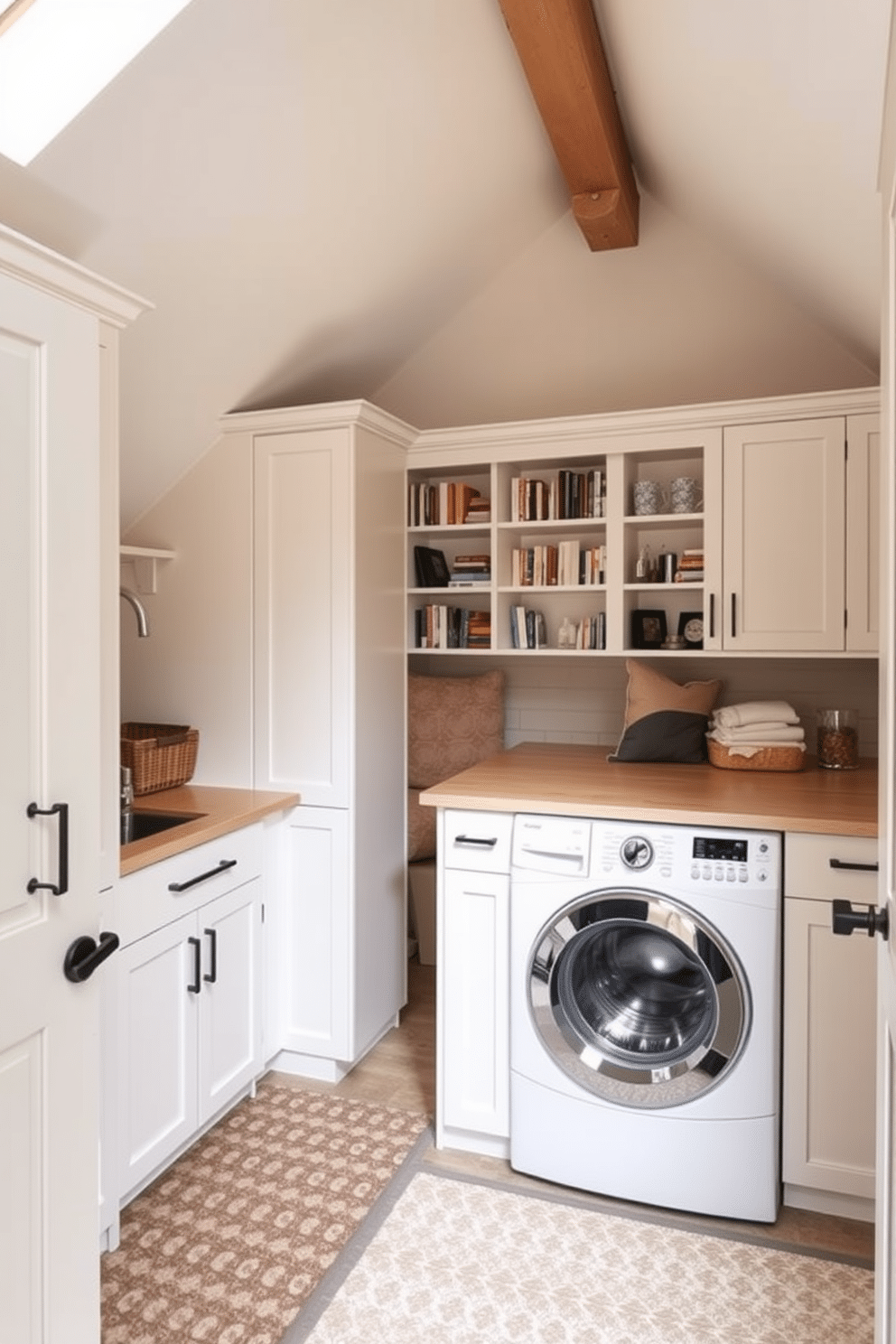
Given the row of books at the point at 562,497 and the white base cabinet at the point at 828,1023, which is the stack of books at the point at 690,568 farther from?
the white base cabinet at the point at 828,1023

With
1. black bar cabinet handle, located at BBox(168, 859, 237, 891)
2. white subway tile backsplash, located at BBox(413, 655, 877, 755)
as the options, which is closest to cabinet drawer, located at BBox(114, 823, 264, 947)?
black bar cabinet handle, located at BBox(168, 859, 237, 891)

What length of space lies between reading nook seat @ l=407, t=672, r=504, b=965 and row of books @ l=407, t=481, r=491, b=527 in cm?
67

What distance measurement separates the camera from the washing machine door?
2.19 metres

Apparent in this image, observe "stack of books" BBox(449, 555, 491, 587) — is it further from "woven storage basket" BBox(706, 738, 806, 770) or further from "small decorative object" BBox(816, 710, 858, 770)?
"small decorative object" BBox(816, 710, 858, 770)

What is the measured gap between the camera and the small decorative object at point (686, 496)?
10.0 ft

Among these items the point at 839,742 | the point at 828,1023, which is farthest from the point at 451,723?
the point at 828,1023

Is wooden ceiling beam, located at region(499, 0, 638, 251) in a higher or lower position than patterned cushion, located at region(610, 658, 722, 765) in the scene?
higher

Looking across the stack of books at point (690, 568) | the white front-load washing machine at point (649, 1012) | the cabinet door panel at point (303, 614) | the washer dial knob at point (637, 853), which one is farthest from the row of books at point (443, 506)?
the washer dial knob at point (637, 853)

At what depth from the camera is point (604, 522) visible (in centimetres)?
312

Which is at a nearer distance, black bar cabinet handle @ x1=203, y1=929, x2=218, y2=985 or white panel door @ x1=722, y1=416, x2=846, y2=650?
black bar cabinet handle @ x1=203, y1=929, x2=218, y2=985

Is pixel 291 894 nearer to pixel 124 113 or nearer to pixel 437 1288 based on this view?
pixel 437 1288

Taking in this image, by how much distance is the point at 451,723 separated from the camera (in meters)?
3.67

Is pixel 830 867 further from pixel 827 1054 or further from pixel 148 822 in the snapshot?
pixel 148 822

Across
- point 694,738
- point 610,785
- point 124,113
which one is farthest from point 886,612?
point 694,738
